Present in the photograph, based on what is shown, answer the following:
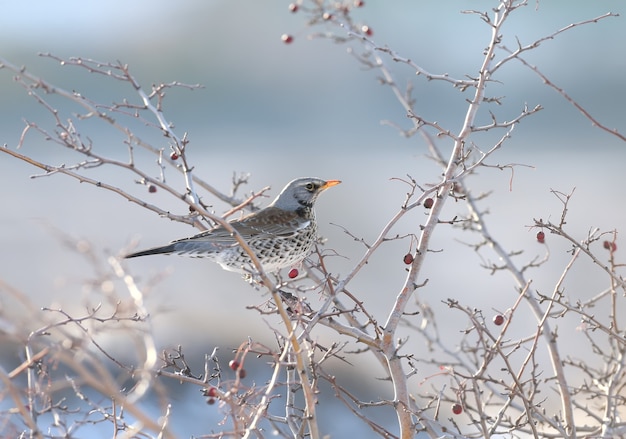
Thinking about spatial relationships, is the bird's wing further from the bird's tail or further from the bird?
the bird's tail

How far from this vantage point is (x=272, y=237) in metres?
3.96

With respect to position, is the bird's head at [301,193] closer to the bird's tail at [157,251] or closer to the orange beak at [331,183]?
the orange beak at [331,183]

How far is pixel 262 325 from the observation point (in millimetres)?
6832

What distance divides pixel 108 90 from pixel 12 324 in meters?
16.9

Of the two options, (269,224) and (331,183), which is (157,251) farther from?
(331,183)

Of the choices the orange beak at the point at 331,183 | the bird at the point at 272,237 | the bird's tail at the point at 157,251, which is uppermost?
the orange beak at the point at 331,183

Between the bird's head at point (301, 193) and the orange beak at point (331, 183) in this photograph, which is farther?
the bird's head at point (301, 193)

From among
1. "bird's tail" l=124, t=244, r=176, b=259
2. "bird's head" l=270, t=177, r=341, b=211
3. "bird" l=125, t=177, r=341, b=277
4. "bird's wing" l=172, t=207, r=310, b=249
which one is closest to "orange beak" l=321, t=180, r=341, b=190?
"bird" l=125, t=177, r=341, b=277

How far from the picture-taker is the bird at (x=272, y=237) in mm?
3660

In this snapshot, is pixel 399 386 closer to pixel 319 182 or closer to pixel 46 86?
pixel 46 86

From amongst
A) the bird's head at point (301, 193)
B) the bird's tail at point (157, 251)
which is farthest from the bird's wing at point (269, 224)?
the bird's tail at point (157, 251)

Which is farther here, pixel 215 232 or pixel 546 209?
pixel 546 209

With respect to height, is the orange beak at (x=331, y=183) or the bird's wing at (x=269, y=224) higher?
the orange beak at (x=331, y=183)

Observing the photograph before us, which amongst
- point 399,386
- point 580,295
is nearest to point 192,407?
point 399,386
